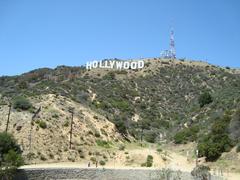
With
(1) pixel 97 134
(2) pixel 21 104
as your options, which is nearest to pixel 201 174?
(1) pixel 97 134

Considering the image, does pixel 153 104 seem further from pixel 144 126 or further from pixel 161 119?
pixel 144 126

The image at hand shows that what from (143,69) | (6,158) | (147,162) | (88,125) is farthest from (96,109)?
(143,69)

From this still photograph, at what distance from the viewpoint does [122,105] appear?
260 ft

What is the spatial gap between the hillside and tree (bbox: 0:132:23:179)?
2259 mm

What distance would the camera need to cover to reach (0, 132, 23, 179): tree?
38188mm

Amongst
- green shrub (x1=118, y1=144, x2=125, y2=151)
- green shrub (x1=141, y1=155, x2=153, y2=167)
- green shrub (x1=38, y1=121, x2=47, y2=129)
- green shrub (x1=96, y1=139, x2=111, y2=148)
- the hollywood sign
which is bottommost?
green shrub (x1=141, y1=155, x2=153, y2=167)

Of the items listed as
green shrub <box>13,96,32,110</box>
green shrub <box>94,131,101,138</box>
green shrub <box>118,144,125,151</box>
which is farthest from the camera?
green shrub <box>94,131,101,138</box>

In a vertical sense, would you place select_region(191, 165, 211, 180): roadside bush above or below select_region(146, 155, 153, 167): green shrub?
below

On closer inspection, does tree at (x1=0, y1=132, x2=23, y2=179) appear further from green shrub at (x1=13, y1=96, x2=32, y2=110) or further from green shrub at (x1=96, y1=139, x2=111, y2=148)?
green shrub at (x1=96, y1=139, x2=111, y2=148)

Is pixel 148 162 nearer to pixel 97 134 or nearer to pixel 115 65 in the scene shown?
pixel 97 134

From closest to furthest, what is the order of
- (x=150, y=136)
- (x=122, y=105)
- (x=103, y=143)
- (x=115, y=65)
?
(x=103, y=143) < (x=150, y=136) < (x=122, y=105) < (x=115, y=65)

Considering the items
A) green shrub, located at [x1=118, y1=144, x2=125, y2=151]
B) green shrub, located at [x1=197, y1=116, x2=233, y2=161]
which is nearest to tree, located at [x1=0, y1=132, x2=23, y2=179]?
green shrub, located at [x1=118, y1=144, x2=125, y2=151]

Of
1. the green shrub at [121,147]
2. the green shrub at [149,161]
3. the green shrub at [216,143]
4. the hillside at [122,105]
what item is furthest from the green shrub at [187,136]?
the green shrub at [149,161]

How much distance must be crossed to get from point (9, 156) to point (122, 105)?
3786 cm
